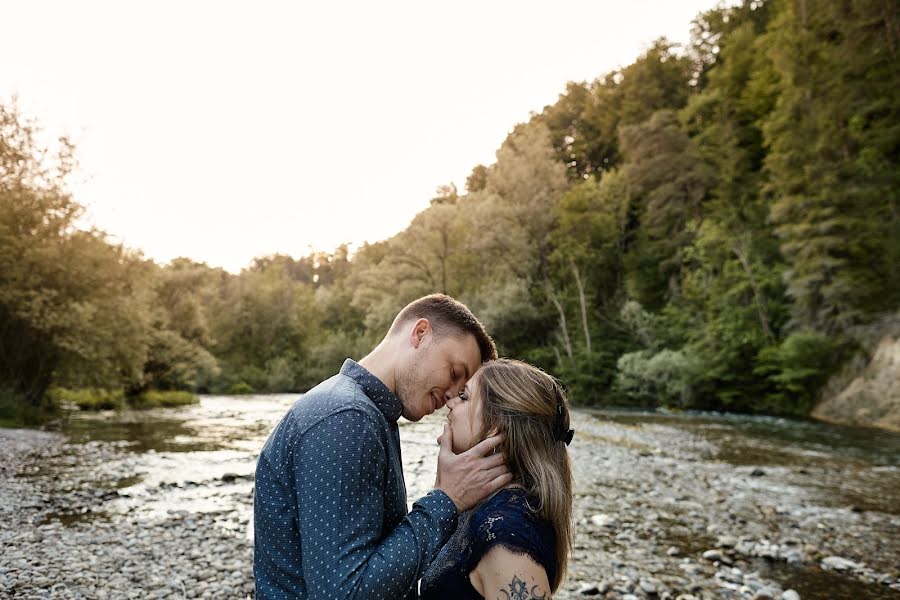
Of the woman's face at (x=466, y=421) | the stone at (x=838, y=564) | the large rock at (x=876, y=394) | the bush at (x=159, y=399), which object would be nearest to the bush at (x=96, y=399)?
the bush at (x=159, y=399)

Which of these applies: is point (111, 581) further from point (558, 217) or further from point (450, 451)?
point (558, 217)

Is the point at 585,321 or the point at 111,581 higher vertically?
the point at 585,321

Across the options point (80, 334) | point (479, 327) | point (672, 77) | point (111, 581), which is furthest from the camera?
point (672, 77)

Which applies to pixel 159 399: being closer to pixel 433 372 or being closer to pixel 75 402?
pixel 75 402

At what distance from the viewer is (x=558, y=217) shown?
43062 millimetres

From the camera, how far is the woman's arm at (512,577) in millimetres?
2064

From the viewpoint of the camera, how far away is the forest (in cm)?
2278

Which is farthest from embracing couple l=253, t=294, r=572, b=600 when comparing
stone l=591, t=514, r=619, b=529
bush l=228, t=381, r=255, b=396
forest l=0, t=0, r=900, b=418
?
bush l=228, t=381, r=255, b=396

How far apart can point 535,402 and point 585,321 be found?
38.5m

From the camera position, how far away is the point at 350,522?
73.7 inches

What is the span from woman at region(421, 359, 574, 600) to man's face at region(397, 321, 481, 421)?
72mm

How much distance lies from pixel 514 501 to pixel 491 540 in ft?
0.57

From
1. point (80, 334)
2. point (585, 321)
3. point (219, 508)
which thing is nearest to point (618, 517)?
point (219, 508)

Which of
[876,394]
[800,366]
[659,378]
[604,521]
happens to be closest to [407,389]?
[604,521]
